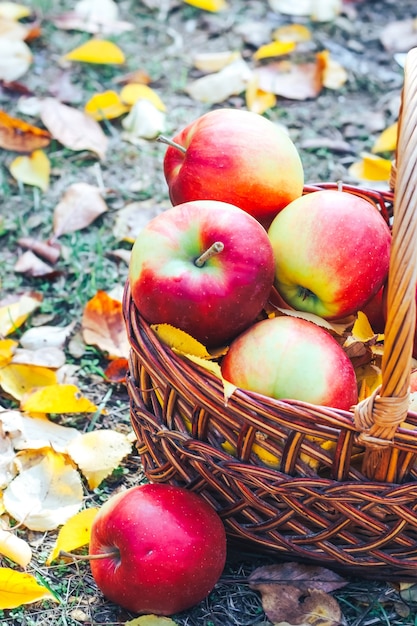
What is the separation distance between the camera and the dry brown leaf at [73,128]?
85.4 inches

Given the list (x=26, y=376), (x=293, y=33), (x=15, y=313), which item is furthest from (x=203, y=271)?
(x=293, y=33)

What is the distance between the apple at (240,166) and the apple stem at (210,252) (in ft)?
0.58

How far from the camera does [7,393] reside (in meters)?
1.53

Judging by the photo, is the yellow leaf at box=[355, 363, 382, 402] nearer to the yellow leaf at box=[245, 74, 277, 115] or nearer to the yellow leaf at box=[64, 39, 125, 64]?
the yellow leaf at box=[245, 74, 277, 115]

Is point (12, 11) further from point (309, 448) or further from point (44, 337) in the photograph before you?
point (309, 448)

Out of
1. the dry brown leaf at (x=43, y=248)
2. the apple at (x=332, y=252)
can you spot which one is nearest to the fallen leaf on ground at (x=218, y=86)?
the dry brown leaf at (x=43, y=248)

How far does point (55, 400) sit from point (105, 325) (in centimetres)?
26

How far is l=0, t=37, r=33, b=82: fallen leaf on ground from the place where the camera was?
7.83ft

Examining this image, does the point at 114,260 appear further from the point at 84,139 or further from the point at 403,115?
the point at 403,115

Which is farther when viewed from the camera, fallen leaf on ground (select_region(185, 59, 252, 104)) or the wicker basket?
fallen leaf on ground (select_region(185, 59, 252, 104))

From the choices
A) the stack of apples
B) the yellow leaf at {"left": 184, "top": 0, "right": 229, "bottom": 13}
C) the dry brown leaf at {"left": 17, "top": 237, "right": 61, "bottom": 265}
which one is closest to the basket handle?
the stack of apples

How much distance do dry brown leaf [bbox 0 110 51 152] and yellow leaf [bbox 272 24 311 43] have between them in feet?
2.96

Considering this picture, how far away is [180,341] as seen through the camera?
110 cm

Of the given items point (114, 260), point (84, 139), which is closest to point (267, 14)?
point (84, 139)
